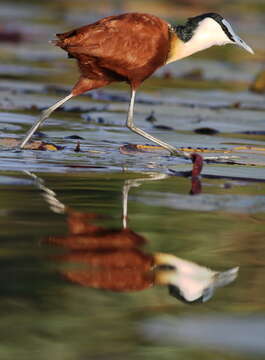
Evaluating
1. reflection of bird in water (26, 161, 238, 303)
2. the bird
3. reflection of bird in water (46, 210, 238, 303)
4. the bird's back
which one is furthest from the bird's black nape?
reflection of bird in water (46, 210, 238, 303)

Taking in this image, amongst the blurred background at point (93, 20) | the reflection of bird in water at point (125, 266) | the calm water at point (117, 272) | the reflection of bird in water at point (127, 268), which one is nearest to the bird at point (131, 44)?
the calm water at point (117, 272)

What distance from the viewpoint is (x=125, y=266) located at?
14.7 ft

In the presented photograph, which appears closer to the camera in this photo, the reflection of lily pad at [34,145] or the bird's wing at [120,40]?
the bird's wing at [120,40]

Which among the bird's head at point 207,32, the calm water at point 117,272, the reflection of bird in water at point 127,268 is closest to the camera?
the calm water at point 117,272

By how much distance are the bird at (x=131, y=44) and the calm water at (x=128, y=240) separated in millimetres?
577

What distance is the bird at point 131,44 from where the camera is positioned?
24.2 feet

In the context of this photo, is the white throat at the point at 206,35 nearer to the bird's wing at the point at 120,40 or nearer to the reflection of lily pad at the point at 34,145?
the bird's wing at the point at 120,40

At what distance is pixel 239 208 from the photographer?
6.02 m

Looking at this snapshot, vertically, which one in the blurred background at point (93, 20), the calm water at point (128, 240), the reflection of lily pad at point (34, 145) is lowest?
the blurred background at point (93, 20)

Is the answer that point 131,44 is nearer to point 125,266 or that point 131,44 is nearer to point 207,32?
point 207,32

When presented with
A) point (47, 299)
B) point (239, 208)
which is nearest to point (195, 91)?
point (239, 208)

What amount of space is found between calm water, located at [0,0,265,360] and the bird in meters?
0.58

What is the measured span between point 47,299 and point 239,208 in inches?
90.1

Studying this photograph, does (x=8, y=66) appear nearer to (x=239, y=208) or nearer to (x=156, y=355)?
(x=239, y=208)
